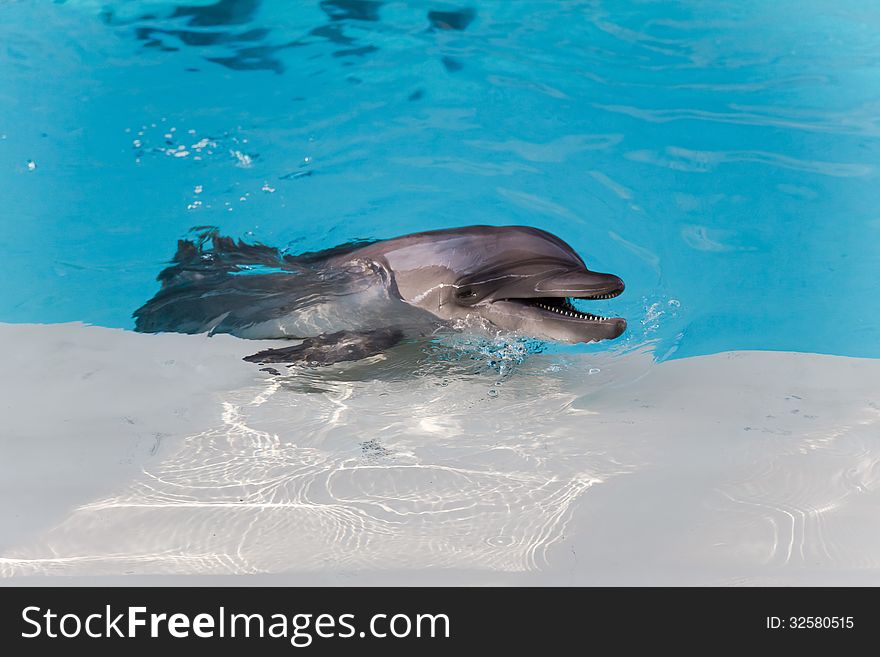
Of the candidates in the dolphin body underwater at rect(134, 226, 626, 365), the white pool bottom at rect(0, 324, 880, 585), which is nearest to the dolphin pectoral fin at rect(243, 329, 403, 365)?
the dolphin body underwater at rect(134, 226, 626, 365)

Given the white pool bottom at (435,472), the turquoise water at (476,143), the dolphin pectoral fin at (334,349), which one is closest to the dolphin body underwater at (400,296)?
the dolphin pectoral fin at (334,349)

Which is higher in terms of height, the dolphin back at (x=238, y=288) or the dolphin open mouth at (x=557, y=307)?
the dolphin back at (x=238, y=288)

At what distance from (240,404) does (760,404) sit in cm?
310

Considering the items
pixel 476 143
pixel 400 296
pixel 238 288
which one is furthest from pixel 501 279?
pixel 476 143

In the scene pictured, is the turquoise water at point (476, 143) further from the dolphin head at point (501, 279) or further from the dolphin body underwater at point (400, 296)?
the dolphin head at point (501, 279)

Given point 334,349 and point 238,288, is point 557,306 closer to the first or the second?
point 334,349

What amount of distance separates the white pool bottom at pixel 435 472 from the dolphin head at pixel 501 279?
0.42m

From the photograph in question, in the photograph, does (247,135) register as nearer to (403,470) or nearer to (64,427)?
(64,427)

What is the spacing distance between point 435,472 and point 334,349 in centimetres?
139

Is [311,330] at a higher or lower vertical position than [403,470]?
higher

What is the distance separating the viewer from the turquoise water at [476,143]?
7457 mm

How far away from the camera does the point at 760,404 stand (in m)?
5.31

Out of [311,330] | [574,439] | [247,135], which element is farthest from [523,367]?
[247,135]

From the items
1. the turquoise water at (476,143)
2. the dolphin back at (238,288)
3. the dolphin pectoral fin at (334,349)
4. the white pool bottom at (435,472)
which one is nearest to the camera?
the white pool bottom at (435,472)
